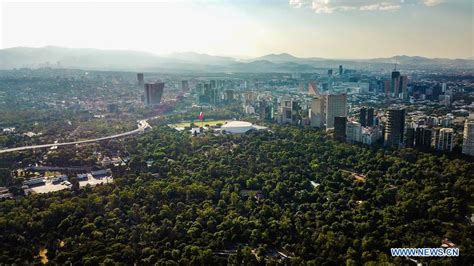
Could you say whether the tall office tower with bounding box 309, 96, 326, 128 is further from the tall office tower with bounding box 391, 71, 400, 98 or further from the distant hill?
the distant hill

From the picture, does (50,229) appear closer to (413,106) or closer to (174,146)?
(174,146)

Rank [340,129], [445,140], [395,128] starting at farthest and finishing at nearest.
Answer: [340,129]
[395,128]
[445,140]

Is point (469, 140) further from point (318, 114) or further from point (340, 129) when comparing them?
point (318, 114)

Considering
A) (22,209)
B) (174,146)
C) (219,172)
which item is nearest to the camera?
(22,209)

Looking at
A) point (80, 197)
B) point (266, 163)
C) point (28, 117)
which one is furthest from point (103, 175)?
point (28, 117)

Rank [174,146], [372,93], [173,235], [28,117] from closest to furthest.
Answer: [173,235] → [174,146] → [28,117] → [372,93]

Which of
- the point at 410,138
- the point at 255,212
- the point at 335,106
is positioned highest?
the point at 335,106

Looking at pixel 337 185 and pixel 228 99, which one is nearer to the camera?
pixel 337 185

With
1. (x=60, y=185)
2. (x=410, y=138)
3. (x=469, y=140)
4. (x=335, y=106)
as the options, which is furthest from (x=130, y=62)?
(x=469, y=140)
